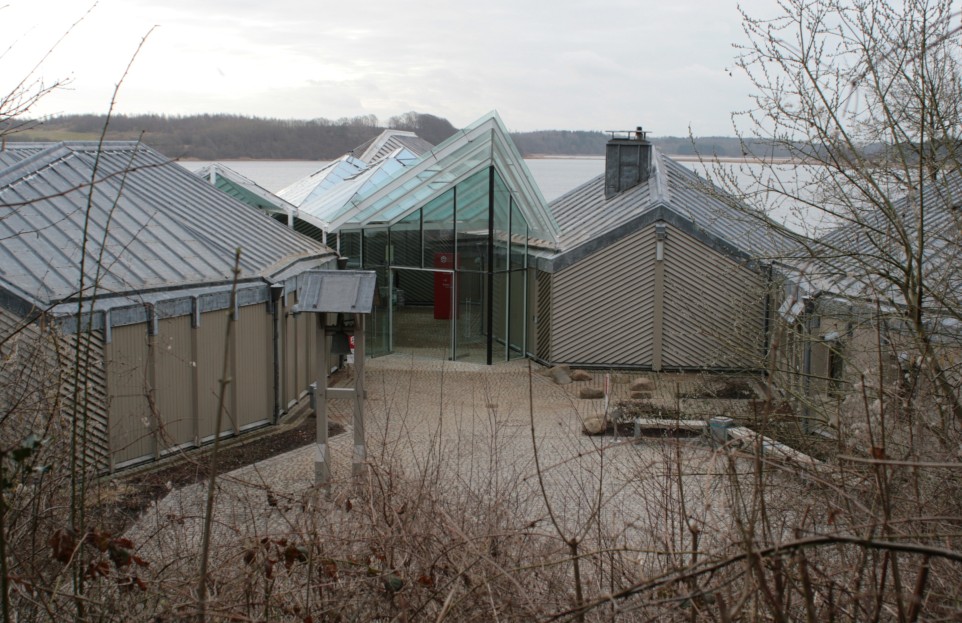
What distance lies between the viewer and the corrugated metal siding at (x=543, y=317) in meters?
22.7

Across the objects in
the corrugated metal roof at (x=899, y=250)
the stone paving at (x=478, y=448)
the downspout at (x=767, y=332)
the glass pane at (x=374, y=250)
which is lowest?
the stone paving at (x=478, y=448)

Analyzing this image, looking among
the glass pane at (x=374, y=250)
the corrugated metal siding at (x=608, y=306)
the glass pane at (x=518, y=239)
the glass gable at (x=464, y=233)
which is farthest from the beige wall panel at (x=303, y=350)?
the glass pane at (x=518, y=239)

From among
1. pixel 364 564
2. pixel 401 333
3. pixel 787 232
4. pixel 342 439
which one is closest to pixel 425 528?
pixel 364 564

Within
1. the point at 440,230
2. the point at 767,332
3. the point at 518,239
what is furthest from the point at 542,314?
the point at 767,332

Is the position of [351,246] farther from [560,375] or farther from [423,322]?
[560,375]

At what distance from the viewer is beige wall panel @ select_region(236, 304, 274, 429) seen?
15875 mm

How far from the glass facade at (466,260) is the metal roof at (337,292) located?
10.1 meters

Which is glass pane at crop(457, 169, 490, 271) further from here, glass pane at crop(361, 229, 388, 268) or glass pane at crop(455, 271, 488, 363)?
glass pane at crop(361, 229, 388, 268)

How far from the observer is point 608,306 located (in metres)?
22.5

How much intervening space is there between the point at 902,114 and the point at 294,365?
12.3 meters

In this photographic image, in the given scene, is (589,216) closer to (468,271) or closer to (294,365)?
(468,271)

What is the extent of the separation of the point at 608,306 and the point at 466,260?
12.4 feet

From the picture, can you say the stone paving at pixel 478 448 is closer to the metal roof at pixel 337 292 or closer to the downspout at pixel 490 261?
the downspout at pixel 490 261

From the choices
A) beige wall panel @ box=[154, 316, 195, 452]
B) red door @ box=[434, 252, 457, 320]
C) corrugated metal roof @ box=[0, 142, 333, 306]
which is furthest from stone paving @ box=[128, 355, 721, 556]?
corrugated metal roof @ box=[0, 142, 333, 306]
